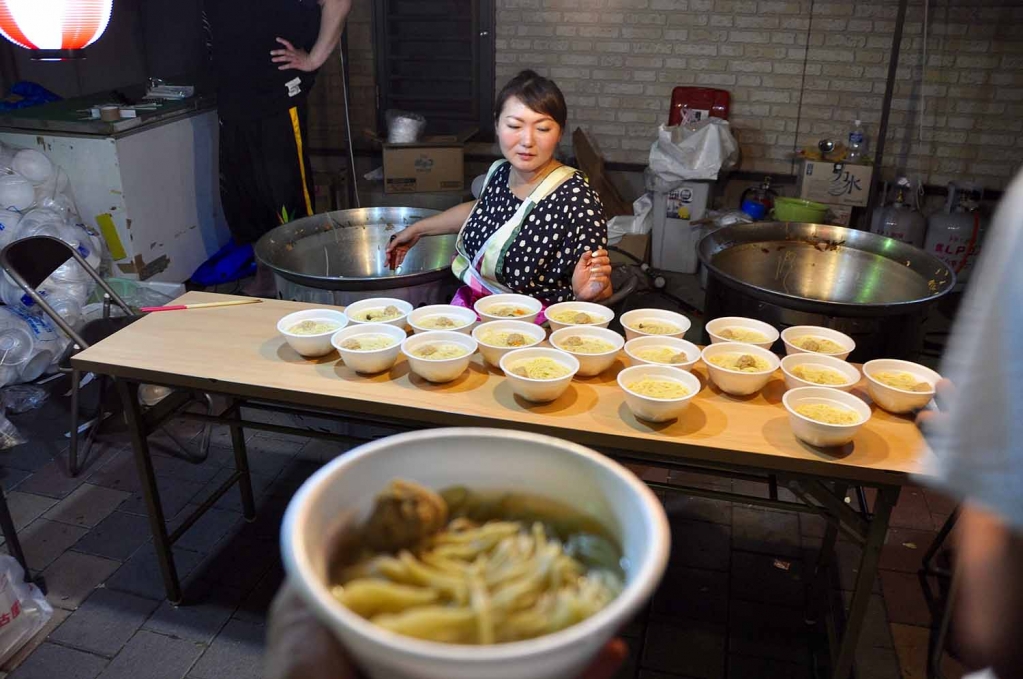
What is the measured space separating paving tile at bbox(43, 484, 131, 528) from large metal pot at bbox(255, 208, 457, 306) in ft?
4.20

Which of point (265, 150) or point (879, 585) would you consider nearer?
point (879, 585)

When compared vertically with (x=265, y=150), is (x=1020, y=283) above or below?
above

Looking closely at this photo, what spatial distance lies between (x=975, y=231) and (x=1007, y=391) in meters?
5.85

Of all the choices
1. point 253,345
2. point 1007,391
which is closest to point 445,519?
point 1007,391

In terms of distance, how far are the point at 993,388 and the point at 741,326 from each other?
1.69m

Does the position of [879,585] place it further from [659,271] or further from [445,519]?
[659,271]

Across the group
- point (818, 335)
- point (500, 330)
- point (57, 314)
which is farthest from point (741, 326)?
point (57, 314)

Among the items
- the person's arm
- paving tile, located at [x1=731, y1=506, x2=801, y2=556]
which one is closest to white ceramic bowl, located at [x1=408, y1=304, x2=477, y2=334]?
paving tile, located at [x1=731, y1=506, x2=801, y2=556]

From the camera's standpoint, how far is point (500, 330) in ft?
7.97

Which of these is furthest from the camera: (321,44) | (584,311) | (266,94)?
(266,94)

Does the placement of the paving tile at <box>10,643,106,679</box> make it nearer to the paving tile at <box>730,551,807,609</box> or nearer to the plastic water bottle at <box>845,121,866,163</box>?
the paving tile at <box>730,551,807,609</box>

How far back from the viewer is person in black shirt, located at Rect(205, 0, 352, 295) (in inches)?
211

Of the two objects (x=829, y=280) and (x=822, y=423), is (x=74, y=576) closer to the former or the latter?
(x=822, y=423)

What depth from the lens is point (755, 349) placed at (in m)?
2.26
